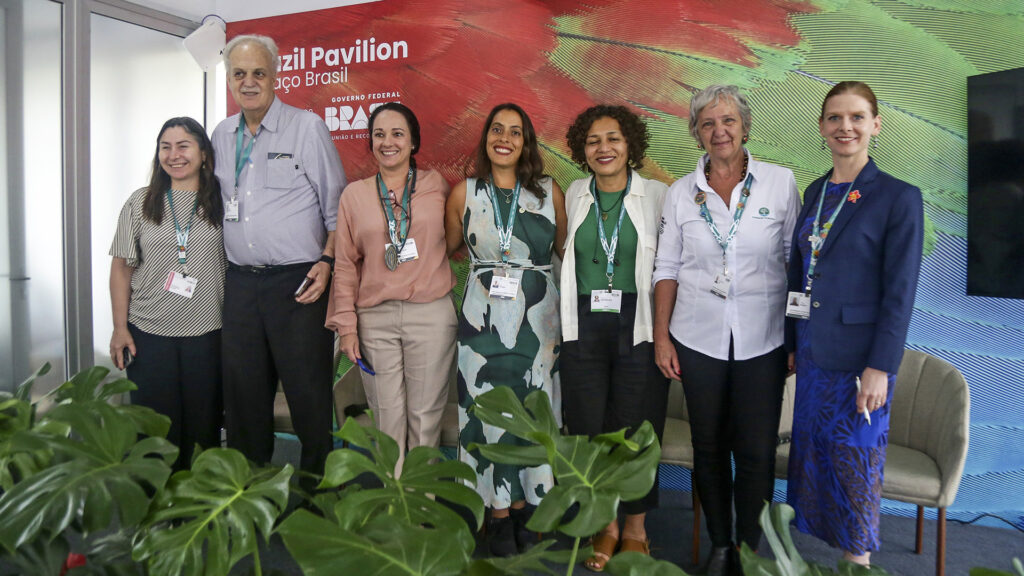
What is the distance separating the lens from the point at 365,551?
0.72m

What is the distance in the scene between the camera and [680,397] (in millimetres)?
3309

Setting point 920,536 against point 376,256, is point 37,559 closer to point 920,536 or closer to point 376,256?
point 376,256

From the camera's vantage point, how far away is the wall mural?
3033mm

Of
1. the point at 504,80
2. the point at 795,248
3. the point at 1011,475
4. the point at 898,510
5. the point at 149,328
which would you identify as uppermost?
the point at 504,80

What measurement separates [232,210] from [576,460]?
7.77 feet

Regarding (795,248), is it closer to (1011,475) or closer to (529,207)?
(529,207)

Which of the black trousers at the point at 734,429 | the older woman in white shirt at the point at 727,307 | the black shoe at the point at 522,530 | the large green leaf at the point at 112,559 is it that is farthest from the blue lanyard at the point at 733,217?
the large green leaf at the point at 112,559

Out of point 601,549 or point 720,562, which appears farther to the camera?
point 601,549

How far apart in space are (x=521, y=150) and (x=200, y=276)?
1444 millimetres

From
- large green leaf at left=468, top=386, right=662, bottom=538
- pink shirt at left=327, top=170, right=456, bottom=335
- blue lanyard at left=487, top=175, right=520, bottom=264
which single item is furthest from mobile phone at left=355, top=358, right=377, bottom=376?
large green leaf at left=468, top=386, right=662, bottom=538

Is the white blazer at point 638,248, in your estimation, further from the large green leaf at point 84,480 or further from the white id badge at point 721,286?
the large green leaf at point 84,480

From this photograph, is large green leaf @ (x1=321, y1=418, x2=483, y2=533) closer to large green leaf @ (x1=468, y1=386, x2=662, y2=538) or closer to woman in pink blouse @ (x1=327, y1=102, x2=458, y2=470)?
large green leaf @ (x1=468, y1=386, x2=662, y2=538)

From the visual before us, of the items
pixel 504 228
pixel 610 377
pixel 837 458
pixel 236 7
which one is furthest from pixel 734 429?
pixel 236 7

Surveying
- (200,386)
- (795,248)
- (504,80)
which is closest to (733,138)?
(795,248)
